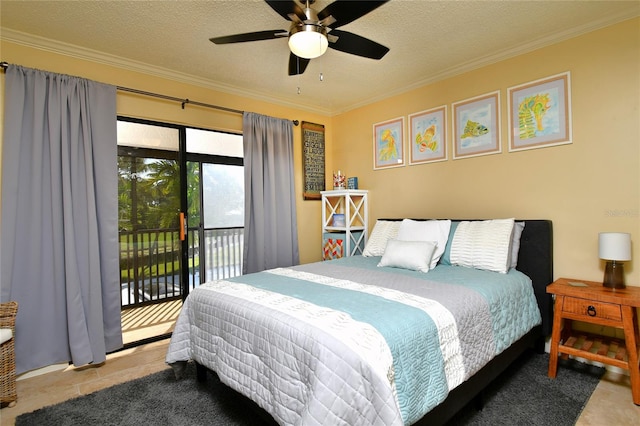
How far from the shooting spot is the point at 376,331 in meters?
1.34

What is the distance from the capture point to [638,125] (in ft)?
7.15

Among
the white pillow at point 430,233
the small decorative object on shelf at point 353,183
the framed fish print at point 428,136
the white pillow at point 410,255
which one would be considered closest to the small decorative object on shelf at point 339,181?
the small decorative object on shelf at point 353,183

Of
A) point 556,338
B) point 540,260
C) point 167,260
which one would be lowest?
point 556,338

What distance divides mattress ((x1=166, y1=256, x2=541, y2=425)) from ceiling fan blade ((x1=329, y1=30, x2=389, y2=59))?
151cm

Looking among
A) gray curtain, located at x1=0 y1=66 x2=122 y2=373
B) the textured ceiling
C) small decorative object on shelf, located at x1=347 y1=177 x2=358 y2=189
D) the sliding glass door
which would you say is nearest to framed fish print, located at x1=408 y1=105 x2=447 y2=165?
the textured ceiling

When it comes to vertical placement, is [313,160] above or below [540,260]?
above

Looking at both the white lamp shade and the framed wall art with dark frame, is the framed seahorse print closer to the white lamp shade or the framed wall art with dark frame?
the white lamp shade

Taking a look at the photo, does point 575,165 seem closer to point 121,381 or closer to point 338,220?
point 338,220

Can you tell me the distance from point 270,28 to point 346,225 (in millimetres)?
2270

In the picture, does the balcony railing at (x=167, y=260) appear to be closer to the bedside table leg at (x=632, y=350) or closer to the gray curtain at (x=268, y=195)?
the gray curtain at (x=268, y=195)

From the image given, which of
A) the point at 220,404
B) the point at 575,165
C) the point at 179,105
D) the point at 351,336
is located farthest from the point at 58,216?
the point at 575,165

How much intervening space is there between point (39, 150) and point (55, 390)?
1735 mm

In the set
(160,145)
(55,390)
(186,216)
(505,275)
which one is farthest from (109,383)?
(505,275)

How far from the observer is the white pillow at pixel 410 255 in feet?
8.22
